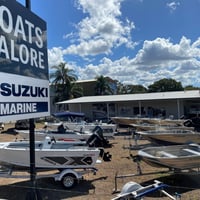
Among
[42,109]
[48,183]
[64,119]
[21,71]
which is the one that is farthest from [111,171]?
[64,119]

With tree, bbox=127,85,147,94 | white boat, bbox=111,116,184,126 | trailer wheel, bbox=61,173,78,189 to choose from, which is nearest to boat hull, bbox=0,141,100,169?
trailer wheel, bbox=61,173,78,189

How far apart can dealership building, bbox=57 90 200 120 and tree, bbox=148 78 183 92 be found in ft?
127

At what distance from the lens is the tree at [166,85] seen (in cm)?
7188

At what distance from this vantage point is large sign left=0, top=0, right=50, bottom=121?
12.4 feet

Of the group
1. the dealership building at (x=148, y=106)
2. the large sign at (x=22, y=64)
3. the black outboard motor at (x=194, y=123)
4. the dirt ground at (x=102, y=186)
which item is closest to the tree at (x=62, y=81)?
the dealership building at (x=148, y=106)

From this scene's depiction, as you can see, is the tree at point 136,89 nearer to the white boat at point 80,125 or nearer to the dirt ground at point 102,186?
the white boat at point 80,125

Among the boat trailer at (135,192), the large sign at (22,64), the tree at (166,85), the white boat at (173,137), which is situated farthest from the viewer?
the tree at (166,85)

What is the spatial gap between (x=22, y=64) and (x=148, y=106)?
28.7 meters

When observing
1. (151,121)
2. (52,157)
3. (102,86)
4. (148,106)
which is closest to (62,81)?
(102,86)

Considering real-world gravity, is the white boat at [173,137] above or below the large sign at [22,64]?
below

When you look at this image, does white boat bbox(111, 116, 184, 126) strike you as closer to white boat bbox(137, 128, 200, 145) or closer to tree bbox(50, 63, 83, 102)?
white boat bbox(137, 128, 200, 145)

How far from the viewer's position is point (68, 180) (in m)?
8.25

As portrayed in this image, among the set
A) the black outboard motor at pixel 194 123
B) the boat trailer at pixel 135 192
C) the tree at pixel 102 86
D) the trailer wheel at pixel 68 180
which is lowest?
the trailer wheel at pixel 68 180

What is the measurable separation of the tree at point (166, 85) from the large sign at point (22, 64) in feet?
226
